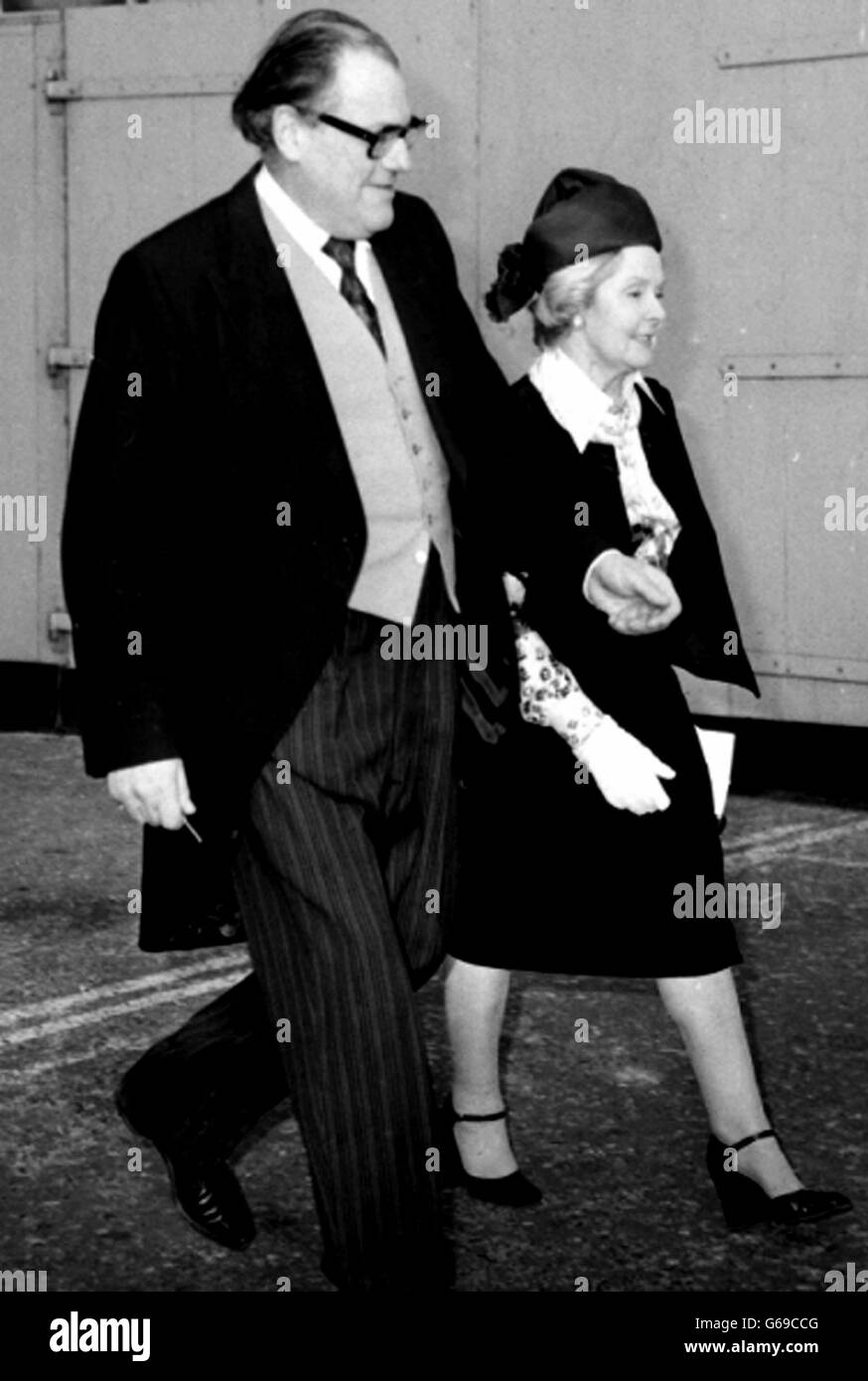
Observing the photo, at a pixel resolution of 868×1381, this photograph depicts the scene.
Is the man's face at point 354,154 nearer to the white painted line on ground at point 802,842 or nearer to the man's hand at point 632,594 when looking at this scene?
the man's hand at point 632,594

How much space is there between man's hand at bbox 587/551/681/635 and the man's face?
74 centimetres

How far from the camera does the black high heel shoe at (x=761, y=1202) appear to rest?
401 cm

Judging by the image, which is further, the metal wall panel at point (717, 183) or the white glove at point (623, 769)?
the metal wall panel at point (717, 183)

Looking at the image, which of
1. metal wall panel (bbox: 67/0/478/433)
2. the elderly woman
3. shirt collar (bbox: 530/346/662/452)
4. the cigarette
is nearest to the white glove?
the elderly woman

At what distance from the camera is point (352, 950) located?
329 cm

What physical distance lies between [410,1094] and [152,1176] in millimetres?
1247

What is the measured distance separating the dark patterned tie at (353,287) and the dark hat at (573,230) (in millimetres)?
590

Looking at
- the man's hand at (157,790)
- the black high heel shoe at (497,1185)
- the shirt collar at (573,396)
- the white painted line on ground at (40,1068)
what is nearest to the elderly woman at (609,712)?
the shirt collar at (573,396)

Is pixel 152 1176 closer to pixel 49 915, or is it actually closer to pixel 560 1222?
pixel 560 1222

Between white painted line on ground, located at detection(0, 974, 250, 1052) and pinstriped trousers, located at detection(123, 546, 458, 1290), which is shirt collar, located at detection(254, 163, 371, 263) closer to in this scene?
→ pinstriped trousers, located at detection(123, 546, 458, 1290)

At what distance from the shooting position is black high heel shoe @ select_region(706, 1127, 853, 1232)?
401cm

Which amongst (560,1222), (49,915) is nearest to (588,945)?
(560,1222)
